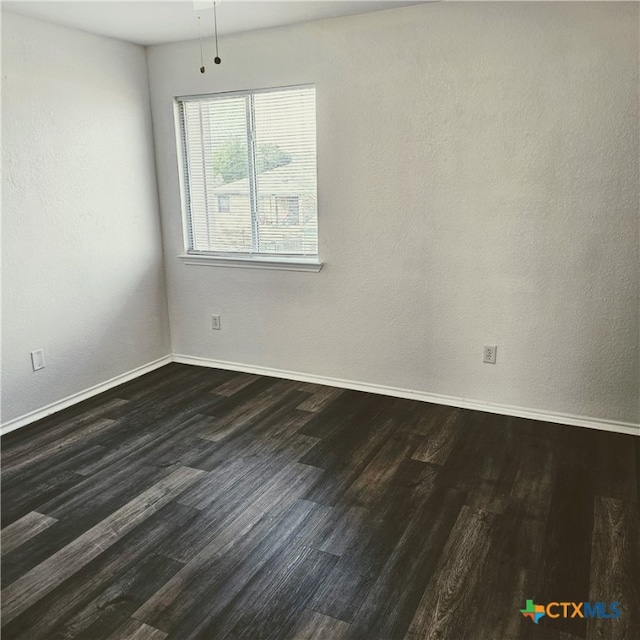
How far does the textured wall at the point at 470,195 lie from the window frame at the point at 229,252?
6cm

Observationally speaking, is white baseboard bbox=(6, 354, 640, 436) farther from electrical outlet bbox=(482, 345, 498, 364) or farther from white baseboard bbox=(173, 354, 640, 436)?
electrical outlet bbox=(482, 345, 498, 364)

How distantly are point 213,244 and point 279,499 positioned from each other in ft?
7.35

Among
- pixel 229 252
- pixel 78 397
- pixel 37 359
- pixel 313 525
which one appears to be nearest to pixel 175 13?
pixel 229 252

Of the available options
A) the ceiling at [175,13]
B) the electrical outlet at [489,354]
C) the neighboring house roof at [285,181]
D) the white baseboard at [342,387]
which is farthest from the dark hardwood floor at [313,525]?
the ceiling at [175,13]

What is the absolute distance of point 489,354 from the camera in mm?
3330

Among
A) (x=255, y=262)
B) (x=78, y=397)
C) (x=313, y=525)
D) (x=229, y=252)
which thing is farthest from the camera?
(x=229, y=252)

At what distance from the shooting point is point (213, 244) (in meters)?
4.14

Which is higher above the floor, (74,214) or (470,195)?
(470,195)

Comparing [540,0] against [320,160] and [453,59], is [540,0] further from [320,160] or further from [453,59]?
[320,160]

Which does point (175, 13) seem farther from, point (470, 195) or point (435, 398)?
point (435, 398)

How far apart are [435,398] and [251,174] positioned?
197 cm

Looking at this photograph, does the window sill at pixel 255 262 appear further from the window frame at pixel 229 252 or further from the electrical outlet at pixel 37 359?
the electrical outlet at pixel 37 359

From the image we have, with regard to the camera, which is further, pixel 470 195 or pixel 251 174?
pixel 251 174

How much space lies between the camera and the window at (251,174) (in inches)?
144
